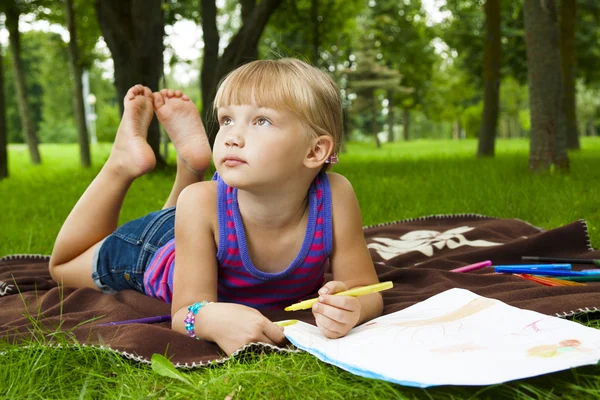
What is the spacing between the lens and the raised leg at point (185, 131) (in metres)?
2.72

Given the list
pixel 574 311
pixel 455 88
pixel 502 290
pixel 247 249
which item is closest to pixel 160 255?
pixel 247 249

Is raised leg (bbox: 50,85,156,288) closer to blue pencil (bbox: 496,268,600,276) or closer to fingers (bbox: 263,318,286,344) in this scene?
fingers (bbox: 263,318,286,344)

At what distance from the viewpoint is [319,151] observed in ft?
6.33

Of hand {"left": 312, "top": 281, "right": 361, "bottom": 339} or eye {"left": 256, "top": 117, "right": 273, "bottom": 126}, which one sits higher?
eye {"left": 256, "top": 117, "right": 273, "bottom": 126}

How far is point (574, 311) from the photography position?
6.29 ft

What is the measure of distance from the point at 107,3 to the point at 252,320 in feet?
21.1

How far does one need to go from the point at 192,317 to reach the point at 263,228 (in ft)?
1.19

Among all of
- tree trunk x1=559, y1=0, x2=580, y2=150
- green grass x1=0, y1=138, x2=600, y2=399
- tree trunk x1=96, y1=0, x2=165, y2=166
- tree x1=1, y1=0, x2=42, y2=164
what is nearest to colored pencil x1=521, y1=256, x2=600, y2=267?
green grass x1=0, y1=138, x2=600, y2=399

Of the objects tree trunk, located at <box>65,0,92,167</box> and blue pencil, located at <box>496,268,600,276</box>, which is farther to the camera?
tree trunk, located at <box>65,0,92,167</box>

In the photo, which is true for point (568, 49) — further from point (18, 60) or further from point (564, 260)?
point (18, 60)

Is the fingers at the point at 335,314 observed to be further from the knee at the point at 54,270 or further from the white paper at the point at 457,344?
the knee at the point at 54,270

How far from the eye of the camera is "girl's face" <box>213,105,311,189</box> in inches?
70.6

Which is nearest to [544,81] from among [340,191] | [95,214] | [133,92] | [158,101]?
[158,101]

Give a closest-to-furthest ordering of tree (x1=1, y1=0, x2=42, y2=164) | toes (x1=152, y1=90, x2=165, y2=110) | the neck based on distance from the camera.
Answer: the neck → toes (x1=152, y1=90, x2=165, y2=110) → tree (x1=1, y1=0, x2=42, y2=164)
